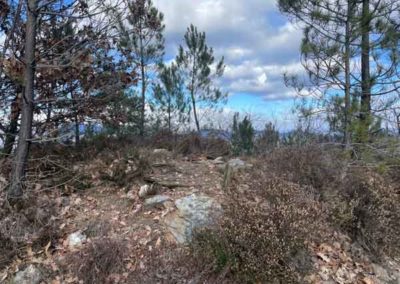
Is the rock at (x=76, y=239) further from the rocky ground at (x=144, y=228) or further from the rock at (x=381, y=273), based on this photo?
the rock at (x=381, y=273)

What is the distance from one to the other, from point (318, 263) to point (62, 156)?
13.8 ft

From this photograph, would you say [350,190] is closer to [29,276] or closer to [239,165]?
[239,165]

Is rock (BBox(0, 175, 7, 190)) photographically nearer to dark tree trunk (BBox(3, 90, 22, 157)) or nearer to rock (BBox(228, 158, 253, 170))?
dark tree trunk (BBox(3, 90, 22, 157))

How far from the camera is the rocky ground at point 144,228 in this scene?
467 cm

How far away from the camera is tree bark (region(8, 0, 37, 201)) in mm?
5637

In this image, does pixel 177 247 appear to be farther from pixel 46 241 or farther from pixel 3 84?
pixel 3 84

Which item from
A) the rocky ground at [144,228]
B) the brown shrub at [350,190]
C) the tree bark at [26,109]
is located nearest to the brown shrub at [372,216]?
the brown shrub at [350,190]

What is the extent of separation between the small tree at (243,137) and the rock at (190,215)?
3588 mm

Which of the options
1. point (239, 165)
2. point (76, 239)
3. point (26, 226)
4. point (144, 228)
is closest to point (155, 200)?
point (144, 228)

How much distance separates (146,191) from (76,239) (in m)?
1.20

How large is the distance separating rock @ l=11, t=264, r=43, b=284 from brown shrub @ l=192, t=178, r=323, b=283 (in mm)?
1604

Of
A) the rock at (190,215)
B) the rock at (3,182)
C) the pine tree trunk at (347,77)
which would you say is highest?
the pine tree trunk at (347,77)

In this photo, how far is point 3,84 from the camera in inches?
259

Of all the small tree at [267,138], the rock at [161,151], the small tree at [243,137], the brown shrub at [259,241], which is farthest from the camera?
the small tree at [243,137]
